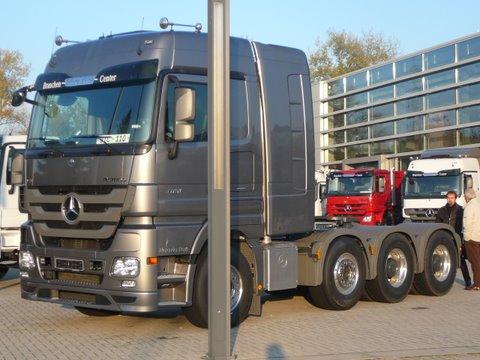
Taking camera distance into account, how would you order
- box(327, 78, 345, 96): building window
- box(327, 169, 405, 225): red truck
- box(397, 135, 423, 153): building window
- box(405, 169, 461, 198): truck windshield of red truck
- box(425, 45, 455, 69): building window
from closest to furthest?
box(405, 169, 461, 198): truck windshield of red truck, box(327, 169, 405, 225): red truck, box(425, 45, 455, 69): building window, box(397, 135, 423, 153): building window, box(327, 78, 345, 96): building window

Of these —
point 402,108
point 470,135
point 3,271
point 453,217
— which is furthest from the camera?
point 402,108

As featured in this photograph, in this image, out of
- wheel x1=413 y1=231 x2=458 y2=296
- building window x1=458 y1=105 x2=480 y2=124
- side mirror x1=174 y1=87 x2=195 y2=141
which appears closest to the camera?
side mirror x1=174 y1=87 x2=195 y2=141

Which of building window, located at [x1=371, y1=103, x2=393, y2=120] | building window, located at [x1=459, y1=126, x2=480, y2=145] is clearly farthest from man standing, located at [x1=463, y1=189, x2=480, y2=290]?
building window, located at [x1=371, y1=103, x2=393, y2=120]

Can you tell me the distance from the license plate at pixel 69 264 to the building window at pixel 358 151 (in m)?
44.9

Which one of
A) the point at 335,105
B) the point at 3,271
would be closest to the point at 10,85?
the point at 335,105

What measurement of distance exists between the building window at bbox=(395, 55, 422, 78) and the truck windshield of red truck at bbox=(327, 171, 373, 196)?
60.6 ft

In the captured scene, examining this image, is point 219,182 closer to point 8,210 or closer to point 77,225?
point 77,225

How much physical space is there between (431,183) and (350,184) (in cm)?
381

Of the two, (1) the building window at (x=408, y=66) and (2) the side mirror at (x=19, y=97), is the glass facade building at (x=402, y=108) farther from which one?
(2) the side mirror at (x=19, y=97)

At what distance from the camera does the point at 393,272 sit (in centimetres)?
1223

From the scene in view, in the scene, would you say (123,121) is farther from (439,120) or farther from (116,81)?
(439,120)

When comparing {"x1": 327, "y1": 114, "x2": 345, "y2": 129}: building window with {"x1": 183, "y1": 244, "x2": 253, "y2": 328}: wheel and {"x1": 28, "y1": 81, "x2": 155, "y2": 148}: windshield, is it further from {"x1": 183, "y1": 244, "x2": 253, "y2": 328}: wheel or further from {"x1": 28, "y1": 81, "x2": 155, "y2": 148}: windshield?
{"x1": 28, "y1": 81, "x2": 155, "y2": 148}: windshield

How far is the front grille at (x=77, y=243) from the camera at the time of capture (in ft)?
29.6

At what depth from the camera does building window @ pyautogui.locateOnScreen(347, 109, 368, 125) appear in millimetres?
52816
